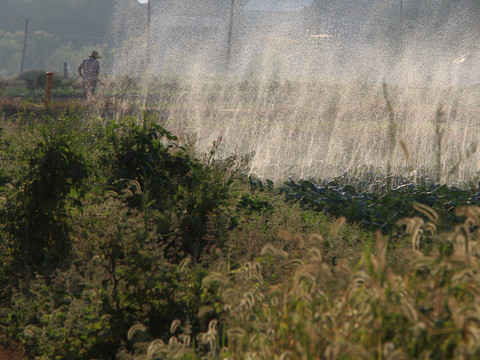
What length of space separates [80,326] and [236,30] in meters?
37.7

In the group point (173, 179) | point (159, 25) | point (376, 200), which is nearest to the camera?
point (173, 179)

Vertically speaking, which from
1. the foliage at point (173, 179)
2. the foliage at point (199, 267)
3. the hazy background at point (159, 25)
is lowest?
the foliage at point (199, 267)

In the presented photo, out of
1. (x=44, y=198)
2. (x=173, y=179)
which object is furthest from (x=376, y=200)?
(x=44, y=198)

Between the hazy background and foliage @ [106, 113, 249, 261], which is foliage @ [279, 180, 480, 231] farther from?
the hazy background

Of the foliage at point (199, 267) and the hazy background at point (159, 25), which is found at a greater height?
the hazy background at point (159, 25)

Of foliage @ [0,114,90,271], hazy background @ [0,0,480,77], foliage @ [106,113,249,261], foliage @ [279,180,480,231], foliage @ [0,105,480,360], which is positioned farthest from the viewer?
hazy background @ [0,0,480,77]

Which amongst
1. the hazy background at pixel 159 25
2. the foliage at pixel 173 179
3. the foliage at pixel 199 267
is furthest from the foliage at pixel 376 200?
the hazy background at pixel 159 25

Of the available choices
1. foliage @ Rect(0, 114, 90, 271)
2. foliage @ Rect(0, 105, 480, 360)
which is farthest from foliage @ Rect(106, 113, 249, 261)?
foliage @ Rect(0, 114, 90, 271)

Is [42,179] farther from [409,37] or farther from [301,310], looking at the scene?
[409,37]

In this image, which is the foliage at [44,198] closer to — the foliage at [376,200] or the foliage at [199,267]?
the foliage at [199,267]

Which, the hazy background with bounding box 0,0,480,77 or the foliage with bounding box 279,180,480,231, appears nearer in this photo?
the foliage with bounding box 279,180,480,231

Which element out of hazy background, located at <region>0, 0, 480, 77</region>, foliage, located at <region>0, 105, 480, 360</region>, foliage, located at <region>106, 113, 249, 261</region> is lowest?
foliage, located at <region>0, 105, 480, 360</region>

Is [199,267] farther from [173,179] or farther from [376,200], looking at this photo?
[376,200]

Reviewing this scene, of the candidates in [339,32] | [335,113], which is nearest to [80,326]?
[335,113]
